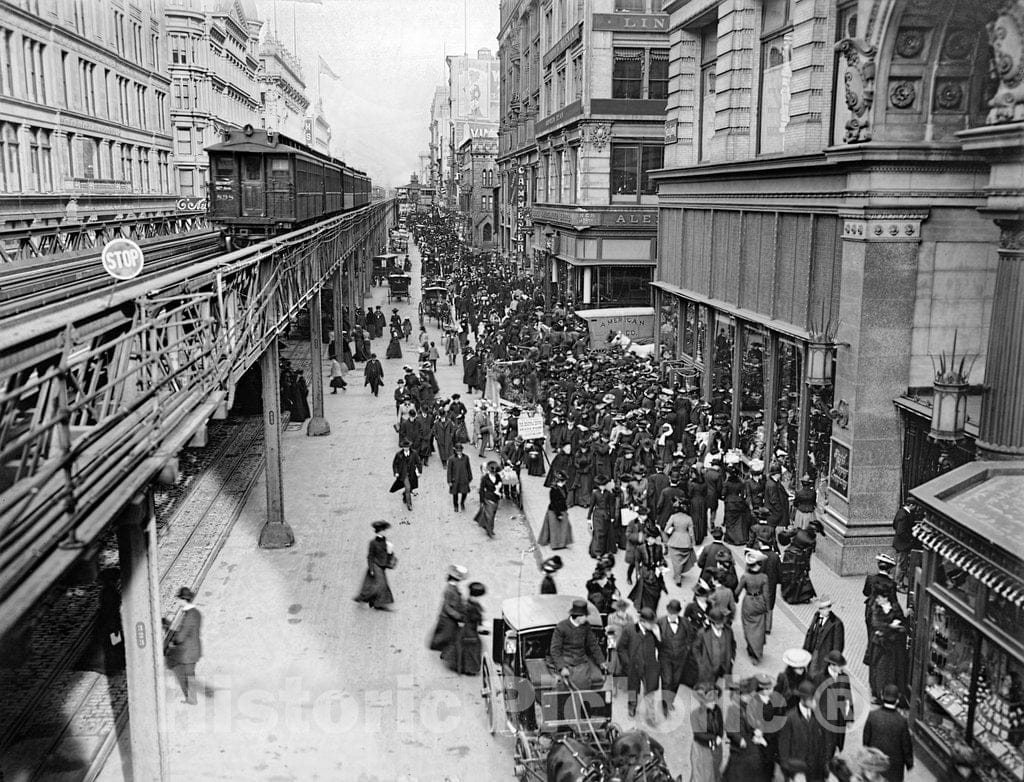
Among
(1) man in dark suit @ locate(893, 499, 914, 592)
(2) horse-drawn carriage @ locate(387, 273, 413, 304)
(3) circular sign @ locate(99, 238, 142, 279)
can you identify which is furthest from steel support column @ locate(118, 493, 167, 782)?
(2) horse-drawn carriage @ locate(387, 273, 413, 304)

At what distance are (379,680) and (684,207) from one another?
766 inches

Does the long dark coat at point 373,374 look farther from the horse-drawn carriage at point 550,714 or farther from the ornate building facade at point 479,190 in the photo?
the ornate building facade at point 479,190

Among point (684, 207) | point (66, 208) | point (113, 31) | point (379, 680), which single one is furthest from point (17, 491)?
point (113, 31)

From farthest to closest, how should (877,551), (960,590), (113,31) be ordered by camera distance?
(113,31) < (877,551) < (960,590)

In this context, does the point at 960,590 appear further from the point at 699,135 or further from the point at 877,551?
Result: the point at 699,135

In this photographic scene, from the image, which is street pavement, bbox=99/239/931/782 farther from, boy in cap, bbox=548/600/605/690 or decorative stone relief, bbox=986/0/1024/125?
decorative stone relief, bbox=986/0/1024/125

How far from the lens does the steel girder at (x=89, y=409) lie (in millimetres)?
6414

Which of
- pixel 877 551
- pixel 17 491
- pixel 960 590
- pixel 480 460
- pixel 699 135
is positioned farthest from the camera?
pixel 699 135

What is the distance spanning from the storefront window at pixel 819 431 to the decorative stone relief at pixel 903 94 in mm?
5192

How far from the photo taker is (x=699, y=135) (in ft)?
93.5

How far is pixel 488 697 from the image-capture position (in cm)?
1231

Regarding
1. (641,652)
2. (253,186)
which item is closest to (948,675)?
(641,652)

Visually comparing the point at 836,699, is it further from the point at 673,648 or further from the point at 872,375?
the point at 872,375

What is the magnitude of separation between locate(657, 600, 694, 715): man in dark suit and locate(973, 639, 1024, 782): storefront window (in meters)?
3.39
